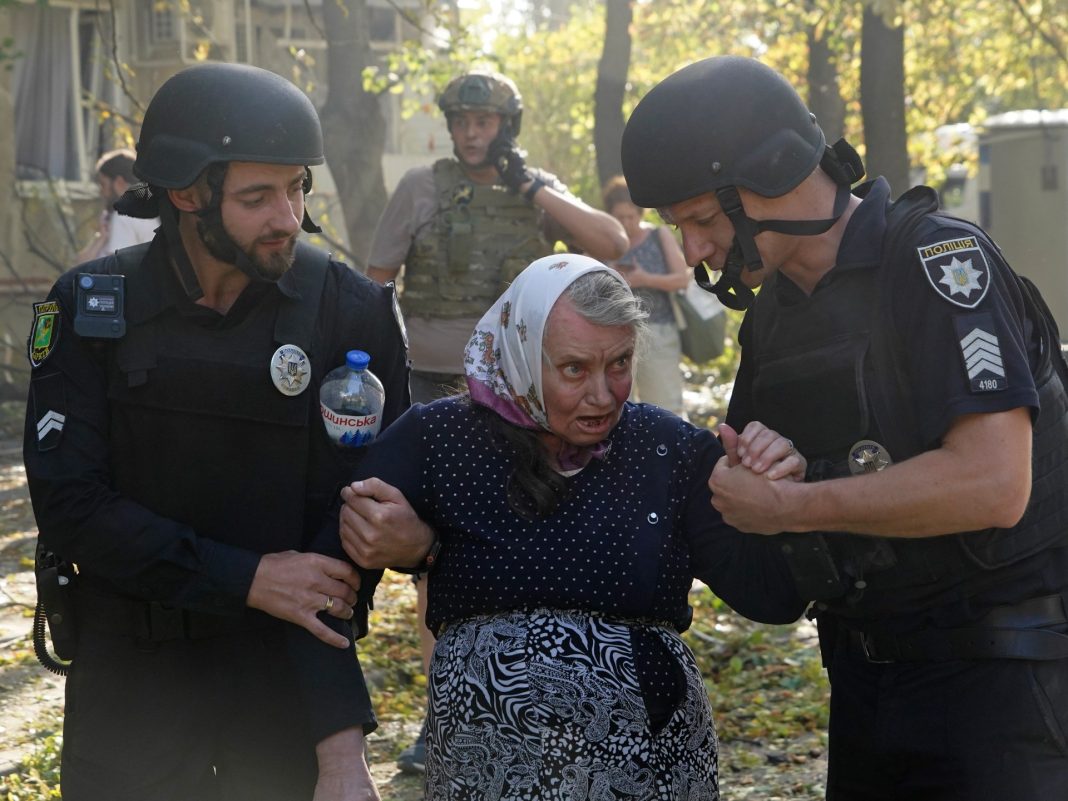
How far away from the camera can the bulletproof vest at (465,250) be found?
6.18m

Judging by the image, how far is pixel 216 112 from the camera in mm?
3170

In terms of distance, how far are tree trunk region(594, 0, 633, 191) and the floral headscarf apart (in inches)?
405

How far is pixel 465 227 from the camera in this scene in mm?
6215

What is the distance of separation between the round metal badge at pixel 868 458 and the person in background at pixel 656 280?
5913 millimetres

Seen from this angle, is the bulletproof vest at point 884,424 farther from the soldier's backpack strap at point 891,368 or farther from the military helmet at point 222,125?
the military helmet at point 222,125

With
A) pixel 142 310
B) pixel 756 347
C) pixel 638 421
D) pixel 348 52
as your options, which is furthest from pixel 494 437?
pixel 348 52

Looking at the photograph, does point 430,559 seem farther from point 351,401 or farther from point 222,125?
point 222,125

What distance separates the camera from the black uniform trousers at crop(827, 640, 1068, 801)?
9.25 ft

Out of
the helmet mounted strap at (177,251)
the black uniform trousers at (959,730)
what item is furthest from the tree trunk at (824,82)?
the black uniform trousers at (959,730)

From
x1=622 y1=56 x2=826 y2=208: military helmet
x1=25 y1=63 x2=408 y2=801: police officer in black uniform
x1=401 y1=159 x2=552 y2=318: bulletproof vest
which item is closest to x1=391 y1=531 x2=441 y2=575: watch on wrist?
x1=25 y1=63 x2=408 y2=801: police officer in black uniform

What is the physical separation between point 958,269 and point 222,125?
1536mm

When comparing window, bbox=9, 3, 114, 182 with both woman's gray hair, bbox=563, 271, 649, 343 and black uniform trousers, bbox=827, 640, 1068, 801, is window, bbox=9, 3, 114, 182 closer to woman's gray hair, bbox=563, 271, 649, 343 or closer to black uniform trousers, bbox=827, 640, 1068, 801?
woman's gray hair, bbox=563, 271, 649, 343

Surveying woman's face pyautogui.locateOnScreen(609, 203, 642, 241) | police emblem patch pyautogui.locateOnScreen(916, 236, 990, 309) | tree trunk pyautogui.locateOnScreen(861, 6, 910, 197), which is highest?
tree trunk pyautogui.locateOnScreen(861, 6, 910, 197)

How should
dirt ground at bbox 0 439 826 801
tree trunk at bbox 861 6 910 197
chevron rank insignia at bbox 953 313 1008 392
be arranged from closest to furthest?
chevron rank insignia at bbox 953 313 1008 392 < dirt ground at bbox 0 439 826 801 < tree trunk at bbox 861 6 910 197
